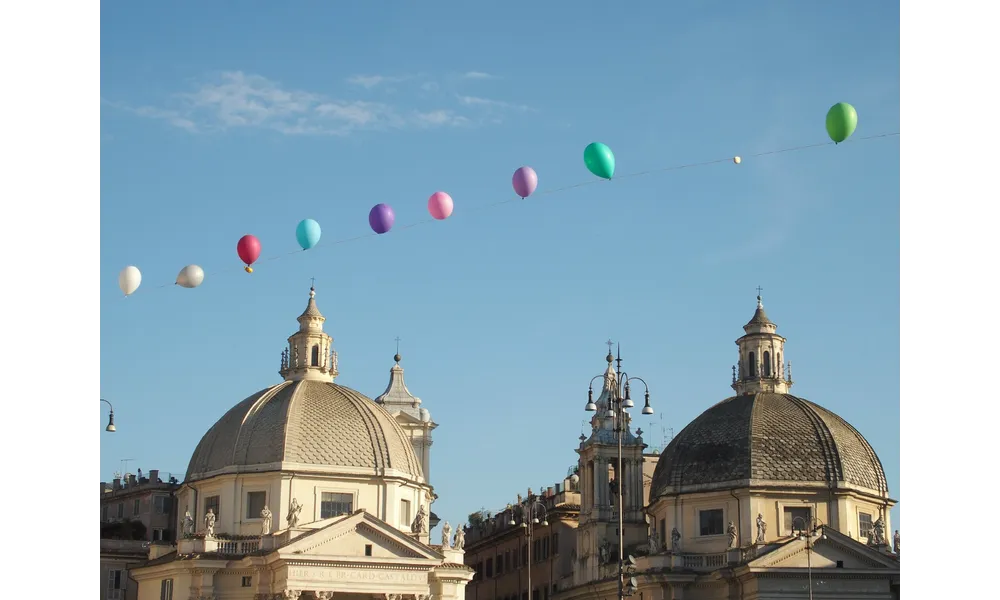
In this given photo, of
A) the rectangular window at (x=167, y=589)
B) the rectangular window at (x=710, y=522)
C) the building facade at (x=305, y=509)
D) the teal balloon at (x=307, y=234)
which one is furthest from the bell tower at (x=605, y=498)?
the teal balloon at (x=307, y=234)

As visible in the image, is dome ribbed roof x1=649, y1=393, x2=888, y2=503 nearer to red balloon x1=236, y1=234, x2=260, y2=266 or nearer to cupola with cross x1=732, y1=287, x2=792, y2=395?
cupola with cross x1=732, y1=287, x2=792, y2=395

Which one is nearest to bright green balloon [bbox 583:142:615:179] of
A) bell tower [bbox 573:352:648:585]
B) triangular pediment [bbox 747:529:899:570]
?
triangular pediment [bbox 747:529:899:570]

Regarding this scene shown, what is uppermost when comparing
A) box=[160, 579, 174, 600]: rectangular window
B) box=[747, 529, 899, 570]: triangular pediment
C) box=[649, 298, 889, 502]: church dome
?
box=[649, 298, 889, 502]: church dome

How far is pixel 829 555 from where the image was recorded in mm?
69250

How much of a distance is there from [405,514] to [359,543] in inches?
270

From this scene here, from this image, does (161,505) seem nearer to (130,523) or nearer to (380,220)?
(130,523)

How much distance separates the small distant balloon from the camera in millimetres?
27969

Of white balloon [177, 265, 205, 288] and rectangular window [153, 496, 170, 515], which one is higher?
white balloon [177, 265, 205, 288]

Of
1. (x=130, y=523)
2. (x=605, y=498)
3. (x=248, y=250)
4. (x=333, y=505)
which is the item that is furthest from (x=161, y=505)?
(x=248, y=250)

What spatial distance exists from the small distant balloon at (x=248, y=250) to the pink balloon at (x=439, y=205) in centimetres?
436

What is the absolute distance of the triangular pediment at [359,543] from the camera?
220 ft

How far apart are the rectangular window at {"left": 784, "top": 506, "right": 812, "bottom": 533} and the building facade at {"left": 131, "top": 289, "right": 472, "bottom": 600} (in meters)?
16.1

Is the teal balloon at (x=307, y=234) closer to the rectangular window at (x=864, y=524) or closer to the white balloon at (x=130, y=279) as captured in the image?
the white balloon at (x=130, y=279)
